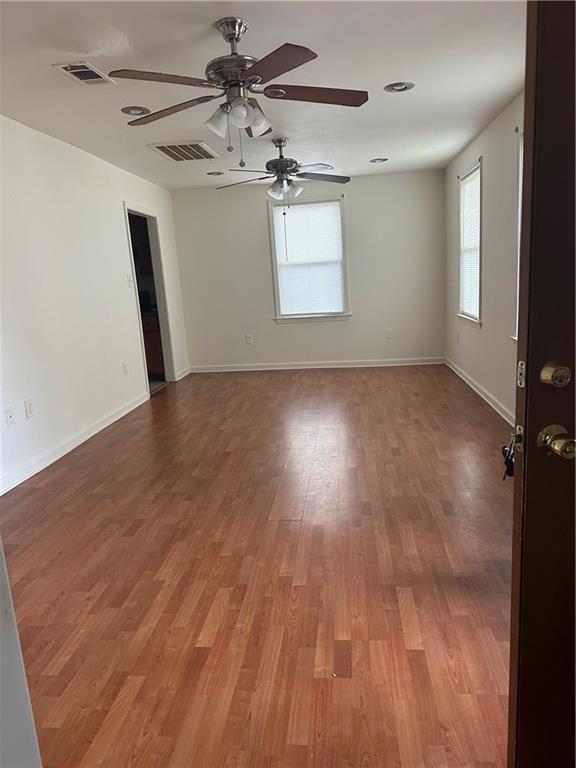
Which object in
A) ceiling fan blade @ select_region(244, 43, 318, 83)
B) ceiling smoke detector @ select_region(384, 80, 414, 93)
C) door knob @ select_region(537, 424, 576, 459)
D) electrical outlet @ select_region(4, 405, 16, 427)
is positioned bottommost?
electrical outlet @ select_region(4, 405, 16, 427)

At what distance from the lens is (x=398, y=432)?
4.22m

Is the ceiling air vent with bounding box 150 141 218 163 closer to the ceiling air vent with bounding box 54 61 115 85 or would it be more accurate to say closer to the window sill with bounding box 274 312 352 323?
the ceiling air vent with bounding box 54 61 115 85

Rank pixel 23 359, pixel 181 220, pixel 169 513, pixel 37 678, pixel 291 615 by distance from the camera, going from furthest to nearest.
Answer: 1. pixel 181 220
2. pixel 23 359
3. pixel 169 513
4. pixel 291 615
5. pixel 37 678

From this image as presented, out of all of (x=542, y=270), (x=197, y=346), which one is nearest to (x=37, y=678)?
(x=542, y=270)

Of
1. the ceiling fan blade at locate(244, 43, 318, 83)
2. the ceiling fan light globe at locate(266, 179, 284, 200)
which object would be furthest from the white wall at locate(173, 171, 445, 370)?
the ceiling fan blade at locate(244, 43, 318, 83)

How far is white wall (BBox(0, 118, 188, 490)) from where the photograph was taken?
361 cm

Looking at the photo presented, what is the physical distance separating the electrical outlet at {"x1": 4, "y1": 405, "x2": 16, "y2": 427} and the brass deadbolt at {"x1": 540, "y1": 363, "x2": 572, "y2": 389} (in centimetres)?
348

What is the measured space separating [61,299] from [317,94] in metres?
2.73

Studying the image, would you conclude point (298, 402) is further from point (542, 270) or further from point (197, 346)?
point (542, 270)

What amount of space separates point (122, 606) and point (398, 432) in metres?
2.66

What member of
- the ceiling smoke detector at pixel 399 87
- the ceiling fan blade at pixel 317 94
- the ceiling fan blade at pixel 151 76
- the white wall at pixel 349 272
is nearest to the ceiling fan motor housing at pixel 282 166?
the ceiling smoke detector at pixel 399 87

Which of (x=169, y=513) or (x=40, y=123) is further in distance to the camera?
(x=40, y=123)

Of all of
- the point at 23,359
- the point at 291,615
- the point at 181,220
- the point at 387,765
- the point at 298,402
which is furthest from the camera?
the point at 181,220

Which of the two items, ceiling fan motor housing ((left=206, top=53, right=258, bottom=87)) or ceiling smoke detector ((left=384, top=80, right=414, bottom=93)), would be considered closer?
ceiling fan motor housing ((left=206, top=53, right=258, bottom=87))
